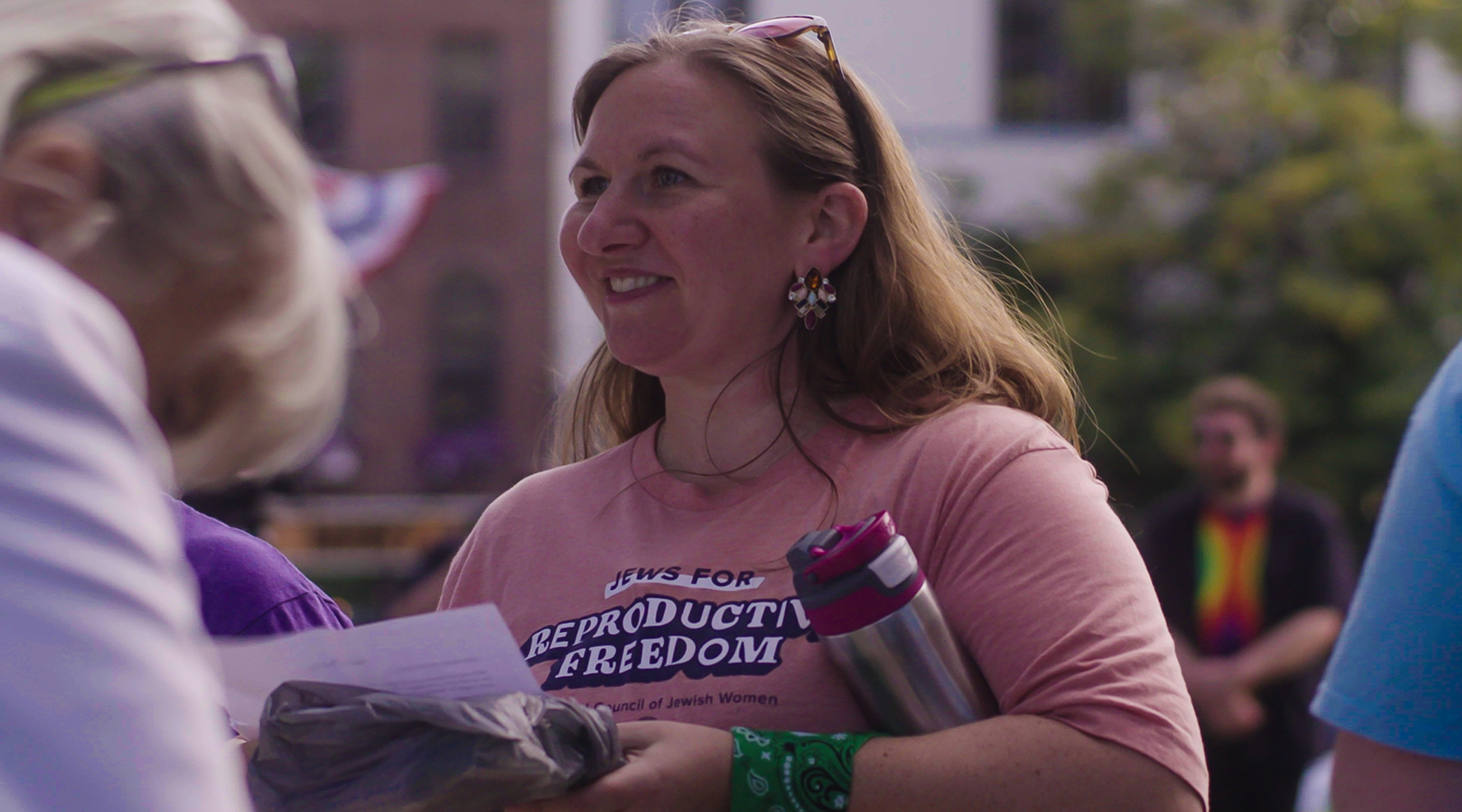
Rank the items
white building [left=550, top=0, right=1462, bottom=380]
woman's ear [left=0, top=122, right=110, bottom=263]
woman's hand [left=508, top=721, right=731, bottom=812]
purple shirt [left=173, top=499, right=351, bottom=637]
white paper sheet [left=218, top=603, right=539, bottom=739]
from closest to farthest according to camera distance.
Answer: woman's ear [left=0, top=122, right=110, bottom=263] → white paper sheet [left=218, top=603, right=539, bottom=739] → woman's hand [left=508, top=721, right=731, bottom=812] → purple shirt [left=173, top=499, right=351, bottom=637] → white building [left=550, top=0, right=1462, bottom=380]

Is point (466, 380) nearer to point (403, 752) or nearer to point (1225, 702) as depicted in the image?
point (1225, 702)

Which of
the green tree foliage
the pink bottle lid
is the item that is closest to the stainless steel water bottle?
the pink bottle lid

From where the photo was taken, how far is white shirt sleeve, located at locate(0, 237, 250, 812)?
0.69 m

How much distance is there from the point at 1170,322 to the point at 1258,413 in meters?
11.0

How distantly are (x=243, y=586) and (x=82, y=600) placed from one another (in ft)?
4.37

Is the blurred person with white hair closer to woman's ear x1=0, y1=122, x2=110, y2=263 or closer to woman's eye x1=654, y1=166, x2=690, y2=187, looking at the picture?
woman's ear x1=0, y1=122, x2=110, y2=263

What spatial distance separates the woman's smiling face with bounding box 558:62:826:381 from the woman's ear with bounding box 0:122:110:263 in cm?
115

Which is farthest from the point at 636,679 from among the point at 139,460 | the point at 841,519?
the point at 139,460

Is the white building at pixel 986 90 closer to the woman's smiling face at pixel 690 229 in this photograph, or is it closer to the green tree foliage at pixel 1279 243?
the green tree foliage at pixel 1279 243

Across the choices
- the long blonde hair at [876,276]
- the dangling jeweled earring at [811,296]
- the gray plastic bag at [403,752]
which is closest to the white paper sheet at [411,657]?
the gray plastic bag at [403,752]

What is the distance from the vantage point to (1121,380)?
15.3 metres

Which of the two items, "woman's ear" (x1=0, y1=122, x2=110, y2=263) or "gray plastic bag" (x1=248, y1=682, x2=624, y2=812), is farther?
"gray plastic bag" (x1=248, y1=682, x2=624, y2=812)

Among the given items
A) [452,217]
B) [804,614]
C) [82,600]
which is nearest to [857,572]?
[804,614]

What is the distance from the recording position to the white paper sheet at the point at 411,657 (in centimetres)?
141
